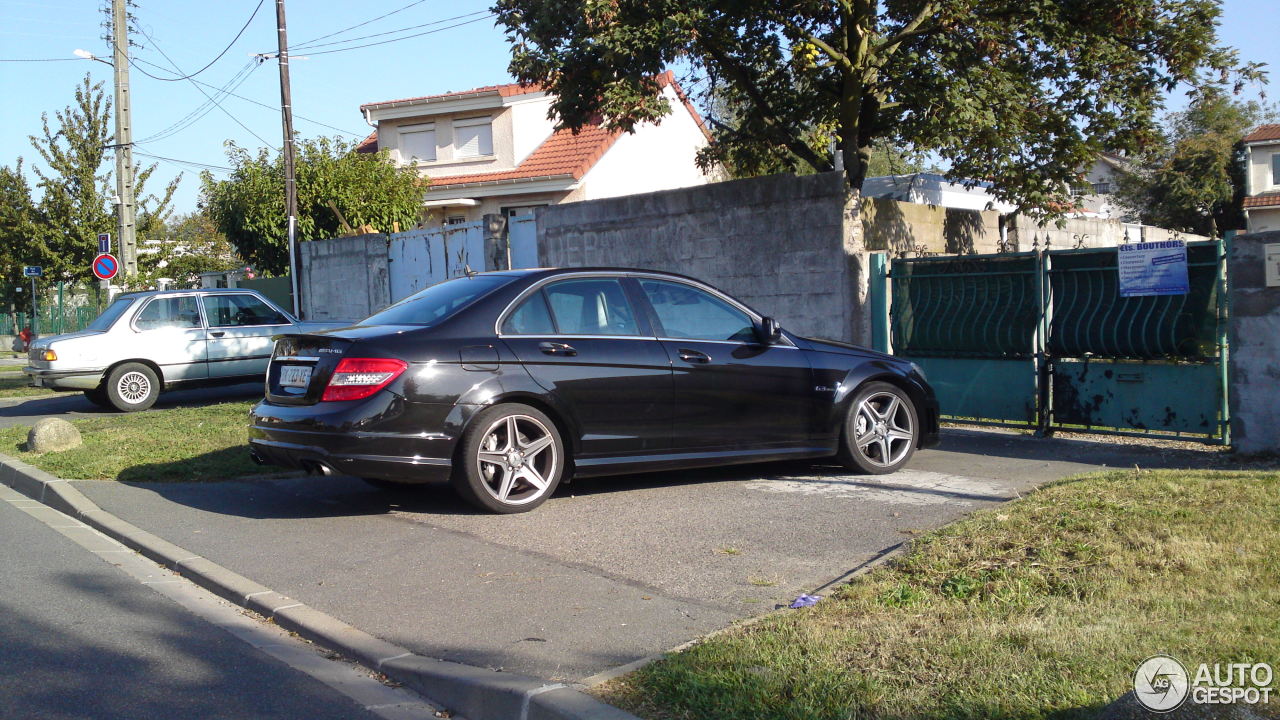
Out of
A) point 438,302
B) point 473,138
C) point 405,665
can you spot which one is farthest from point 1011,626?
point 473,138

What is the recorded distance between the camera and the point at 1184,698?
3.33m

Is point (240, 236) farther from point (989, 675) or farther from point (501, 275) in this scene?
point (989, 675)

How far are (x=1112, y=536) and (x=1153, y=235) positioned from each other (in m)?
20.0

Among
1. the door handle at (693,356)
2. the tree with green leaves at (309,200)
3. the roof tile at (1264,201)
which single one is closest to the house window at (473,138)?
the tree with green leaves at (309,200)

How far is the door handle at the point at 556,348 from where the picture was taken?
6969mm

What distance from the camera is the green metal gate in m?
8.57

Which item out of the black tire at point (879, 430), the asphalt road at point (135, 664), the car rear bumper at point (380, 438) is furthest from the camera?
the black tire at point (879, 430)

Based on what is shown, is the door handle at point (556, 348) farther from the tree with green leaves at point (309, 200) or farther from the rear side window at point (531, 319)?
the tree with green leaves at point (309, 200)

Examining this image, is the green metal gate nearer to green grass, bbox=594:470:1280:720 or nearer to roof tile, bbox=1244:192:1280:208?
green grass, bbox=594:470:1280:720

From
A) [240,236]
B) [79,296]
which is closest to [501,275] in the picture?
[240,236]

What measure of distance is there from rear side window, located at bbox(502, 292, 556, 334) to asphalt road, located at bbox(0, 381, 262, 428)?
27.3 ft

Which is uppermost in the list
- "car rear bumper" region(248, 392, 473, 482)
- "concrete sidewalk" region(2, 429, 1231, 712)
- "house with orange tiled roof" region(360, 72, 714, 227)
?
"house with orange tiled roof" region(360, 72, 714, 227)

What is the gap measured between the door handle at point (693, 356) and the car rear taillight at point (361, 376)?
196 centimetres

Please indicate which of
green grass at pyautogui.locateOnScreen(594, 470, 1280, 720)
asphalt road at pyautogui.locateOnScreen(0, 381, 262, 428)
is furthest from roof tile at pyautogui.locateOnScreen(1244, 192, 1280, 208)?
green grass at pyautogui.locateOnScreen(594, 470, 1280, 720)
